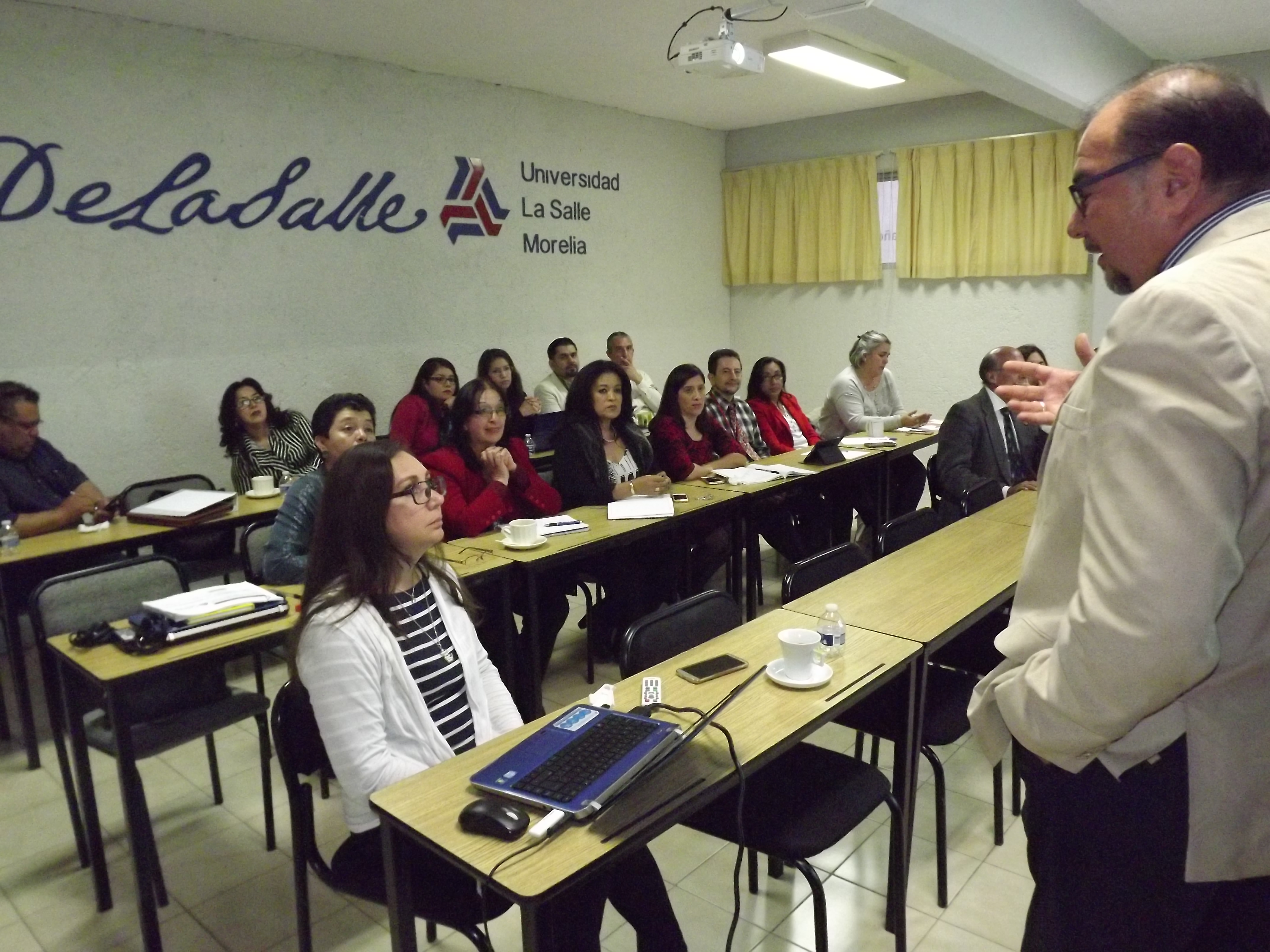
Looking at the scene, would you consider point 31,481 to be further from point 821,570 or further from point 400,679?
point 821,570

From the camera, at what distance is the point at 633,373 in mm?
6379

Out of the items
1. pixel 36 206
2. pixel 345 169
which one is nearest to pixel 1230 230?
pixel 36 206

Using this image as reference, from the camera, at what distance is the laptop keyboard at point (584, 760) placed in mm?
1315

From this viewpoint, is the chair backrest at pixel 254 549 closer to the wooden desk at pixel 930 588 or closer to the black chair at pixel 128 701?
the black chair at pixel 128 701

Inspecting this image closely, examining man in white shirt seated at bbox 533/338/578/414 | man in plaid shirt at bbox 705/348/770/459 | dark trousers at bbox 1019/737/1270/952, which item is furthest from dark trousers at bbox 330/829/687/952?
man in white shirt seated at bbox 533/338/578/414

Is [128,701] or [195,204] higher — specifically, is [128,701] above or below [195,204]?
below

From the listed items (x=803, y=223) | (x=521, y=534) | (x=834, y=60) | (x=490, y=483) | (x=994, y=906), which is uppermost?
(x=834, y=60)

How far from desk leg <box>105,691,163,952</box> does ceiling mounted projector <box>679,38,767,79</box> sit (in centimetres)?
340

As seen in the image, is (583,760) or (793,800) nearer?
(583,760)

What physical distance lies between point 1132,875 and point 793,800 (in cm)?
79

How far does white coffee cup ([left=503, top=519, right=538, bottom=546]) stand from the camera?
9.64ft

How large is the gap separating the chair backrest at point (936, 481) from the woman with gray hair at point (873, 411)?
0.57 m

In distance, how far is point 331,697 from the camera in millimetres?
1555

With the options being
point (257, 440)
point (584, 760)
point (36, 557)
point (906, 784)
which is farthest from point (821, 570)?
point (257, 440)
